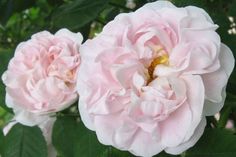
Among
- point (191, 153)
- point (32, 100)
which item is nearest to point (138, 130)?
point (191, 153)

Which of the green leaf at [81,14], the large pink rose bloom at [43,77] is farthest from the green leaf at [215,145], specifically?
the green leaf at [81,14]

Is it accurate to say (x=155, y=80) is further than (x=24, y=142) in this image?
No

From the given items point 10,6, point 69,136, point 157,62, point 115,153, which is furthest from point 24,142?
point 10,6

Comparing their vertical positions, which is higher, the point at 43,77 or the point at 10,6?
the point at 43,77

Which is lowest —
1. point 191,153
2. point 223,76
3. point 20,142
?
point 20,142

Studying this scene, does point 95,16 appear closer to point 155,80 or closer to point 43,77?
point 43,77

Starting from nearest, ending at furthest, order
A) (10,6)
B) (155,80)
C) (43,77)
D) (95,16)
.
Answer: (155,80) → (43,77) → (95,16) → (10,6)

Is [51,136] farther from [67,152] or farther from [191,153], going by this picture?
[191,153]
